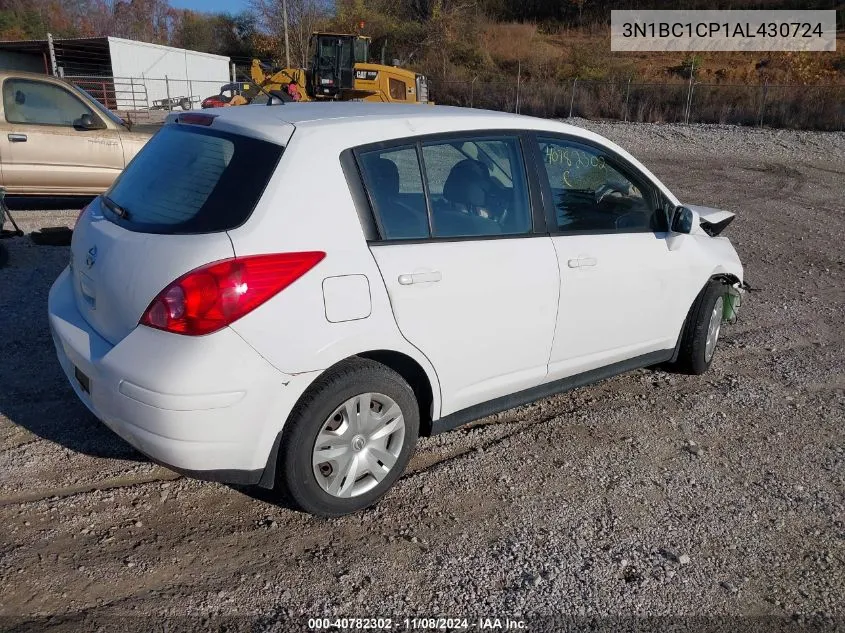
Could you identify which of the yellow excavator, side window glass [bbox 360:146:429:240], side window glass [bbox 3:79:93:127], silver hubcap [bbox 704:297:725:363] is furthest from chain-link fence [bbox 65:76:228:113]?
side window glass [bbox 360:146:429:240]

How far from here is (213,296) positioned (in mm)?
2719

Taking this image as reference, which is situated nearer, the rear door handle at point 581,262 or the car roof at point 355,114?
the car roof at point 355,114

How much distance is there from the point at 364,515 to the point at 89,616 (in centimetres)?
118

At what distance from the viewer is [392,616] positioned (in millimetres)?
2717

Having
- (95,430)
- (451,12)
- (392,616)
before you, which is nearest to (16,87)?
(95,430)

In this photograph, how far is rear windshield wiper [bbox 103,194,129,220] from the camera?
3272mm

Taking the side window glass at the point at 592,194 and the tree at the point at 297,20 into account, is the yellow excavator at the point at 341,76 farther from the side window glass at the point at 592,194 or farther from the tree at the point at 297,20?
the tree at the point at 297,20

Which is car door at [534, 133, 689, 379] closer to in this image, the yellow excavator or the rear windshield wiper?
the rear windshield wiper

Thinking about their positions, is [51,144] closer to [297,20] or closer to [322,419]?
[322,419]

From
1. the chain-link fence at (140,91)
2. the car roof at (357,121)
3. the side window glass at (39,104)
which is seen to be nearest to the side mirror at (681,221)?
the car roof at (357,121)

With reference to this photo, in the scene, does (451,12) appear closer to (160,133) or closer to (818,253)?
(818,253)

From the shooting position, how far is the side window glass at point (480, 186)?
11.4ft

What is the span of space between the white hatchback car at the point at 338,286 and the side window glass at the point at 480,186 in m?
0.01

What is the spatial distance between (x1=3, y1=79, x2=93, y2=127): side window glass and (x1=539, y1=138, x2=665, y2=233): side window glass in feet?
22.5
